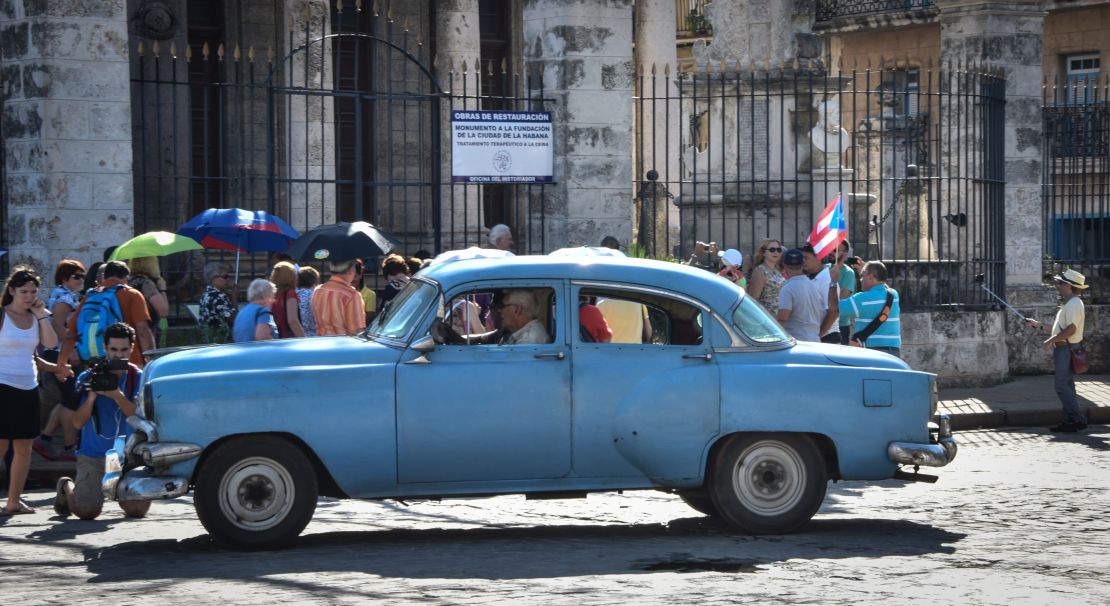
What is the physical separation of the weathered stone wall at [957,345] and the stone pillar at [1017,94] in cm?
120

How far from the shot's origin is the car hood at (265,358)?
930 cm

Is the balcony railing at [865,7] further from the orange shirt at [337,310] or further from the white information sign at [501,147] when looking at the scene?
the orange shirt at [337,310]

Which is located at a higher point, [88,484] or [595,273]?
[595,273]

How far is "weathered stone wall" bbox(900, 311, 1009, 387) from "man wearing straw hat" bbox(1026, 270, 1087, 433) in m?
2.53

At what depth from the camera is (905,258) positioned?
725 inches

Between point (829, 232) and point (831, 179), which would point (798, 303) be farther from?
point (831, 179)

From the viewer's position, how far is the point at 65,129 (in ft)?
48.3

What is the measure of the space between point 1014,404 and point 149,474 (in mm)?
9864

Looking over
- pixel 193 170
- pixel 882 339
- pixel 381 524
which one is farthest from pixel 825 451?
pixel 193 170

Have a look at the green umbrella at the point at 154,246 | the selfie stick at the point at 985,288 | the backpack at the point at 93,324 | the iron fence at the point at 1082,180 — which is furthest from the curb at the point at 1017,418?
the backpack at the point at 93,324

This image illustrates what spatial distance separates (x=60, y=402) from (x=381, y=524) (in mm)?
4128

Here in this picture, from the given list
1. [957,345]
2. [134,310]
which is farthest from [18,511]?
[957,345]

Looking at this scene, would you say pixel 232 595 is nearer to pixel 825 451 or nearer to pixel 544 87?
pixel 825 451

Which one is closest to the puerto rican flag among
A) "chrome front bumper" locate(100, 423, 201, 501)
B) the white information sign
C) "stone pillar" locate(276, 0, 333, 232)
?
the white information sign
